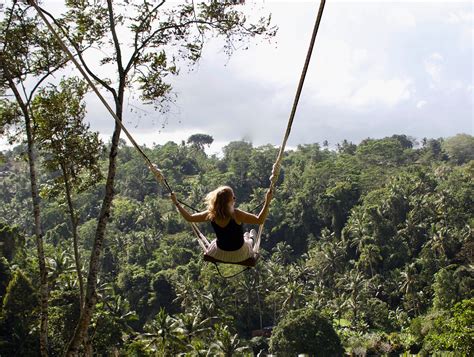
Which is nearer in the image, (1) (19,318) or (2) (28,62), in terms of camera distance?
(2) (28,62)

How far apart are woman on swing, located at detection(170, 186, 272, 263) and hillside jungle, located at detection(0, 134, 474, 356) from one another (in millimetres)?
5186

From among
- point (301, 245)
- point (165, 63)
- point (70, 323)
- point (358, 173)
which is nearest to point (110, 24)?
point (165, 63)

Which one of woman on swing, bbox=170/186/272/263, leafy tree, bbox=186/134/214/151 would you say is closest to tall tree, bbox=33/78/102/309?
woman on swing, bbox=170/186/272/263

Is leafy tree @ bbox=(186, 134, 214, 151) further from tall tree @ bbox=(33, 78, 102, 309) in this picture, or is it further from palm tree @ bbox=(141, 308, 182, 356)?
tall tree @ bbox=(33, 78, 102, 309)

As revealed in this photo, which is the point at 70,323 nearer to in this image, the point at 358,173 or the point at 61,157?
the point at 61,157

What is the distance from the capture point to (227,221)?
5008 millimetres

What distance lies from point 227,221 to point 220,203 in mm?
244

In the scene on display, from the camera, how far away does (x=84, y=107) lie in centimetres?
986

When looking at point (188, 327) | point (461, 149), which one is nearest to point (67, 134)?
point (188, 327)

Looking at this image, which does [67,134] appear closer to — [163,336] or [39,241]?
[39,241]

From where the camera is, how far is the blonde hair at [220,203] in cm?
484

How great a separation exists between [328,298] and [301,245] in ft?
51.3

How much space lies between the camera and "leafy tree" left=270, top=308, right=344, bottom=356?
3347 cm

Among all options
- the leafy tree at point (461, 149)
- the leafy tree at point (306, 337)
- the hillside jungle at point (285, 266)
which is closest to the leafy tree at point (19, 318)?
the hillside jungle at point (285, 266)
